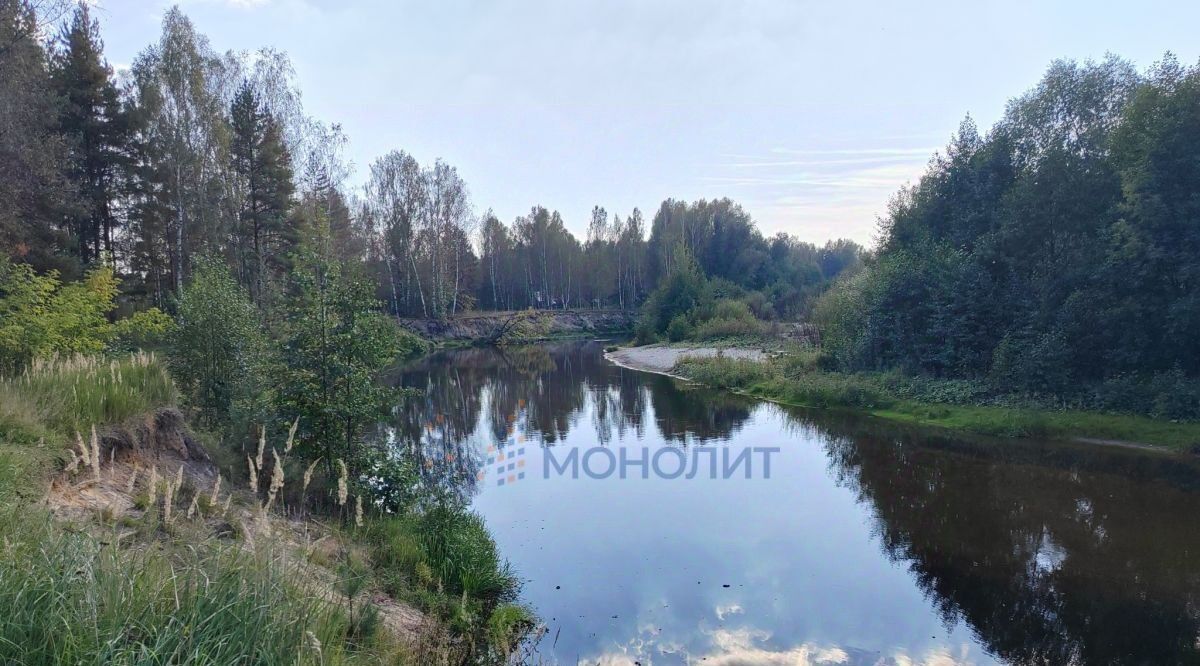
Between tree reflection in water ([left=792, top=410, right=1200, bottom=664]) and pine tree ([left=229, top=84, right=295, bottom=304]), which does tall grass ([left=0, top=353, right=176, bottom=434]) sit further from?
pine tree ([left=229, top=84, right=295, bottom=304])

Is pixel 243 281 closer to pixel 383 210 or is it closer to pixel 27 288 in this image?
pixel 27 288

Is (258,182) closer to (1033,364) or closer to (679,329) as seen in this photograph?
(1033,364)

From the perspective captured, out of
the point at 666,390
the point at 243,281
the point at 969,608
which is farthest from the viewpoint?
the point at 666,390

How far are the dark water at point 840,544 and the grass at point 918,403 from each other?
3.63ft

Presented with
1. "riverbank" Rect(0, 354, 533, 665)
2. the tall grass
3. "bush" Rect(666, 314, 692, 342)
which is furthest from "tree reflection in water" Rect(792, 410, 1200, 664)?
"bush" Rect(666, 314, 692, 342)

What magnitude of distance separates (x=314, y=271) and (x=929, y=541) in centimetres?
1065

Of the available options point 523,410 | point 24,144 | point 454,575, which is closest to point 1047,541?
point 454,575

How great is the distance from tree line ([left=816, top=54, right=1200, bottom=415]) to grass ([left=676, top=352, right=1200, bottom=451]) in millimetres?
1069

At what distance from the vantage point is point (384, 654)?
4.99 m

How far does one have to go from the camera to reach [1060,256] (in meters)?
20.8

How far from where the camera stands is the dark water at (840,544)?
7.46m

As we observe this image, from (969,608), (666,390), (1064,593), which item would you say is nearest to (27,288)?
(969,608)

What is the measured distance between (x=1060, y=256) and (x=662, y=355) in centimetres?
2411

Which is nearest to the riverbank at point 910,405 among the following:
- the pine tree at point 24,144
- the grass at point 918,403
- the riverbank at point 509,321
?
the grass at point 918,403
